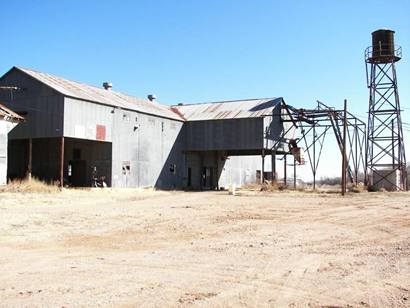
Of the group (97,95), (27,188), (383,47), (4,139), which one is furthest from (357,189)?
(4,139)

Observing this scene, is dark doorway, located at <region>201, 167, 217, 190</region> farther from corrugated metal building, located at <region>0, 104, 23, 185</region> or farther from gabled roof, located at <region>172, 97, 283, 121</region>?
corrugated metal building, located at <region>0, 104, 23, 185</region>

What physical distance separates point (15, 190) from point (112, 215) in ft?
37.7

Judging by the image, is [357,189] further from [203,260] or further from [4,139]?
[203,260]

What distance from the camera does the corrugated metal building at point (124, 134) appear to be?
114ft

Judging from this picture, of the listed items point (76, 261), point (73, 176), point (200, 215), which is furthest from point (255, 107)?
point (76, 261)

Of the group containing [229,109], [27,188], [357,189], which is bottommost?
[357,189]

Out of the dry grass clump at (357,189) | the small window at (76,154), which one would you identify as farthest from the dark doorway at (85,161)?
the dry grass clump at (357,189)

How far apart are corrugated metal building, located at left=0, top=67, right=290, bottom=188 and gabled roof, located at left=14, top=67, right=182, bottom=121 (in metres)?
0.10

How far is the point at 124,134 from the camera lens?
127ft

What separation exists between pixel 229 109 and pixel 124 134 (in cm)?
1252

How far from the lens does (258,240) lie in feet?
41.9

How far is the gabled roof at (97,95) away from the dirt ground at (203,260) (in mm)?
18087

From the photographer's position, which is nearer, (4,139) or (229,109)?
(4,139)

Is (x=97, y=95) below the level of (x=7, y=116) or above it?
above
